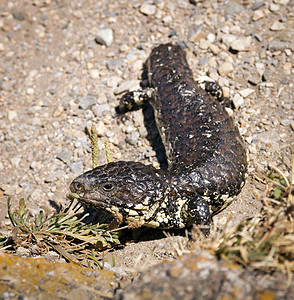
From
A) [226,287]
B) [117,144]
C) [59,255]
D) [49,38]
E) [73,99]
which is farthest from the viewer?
[49,38]

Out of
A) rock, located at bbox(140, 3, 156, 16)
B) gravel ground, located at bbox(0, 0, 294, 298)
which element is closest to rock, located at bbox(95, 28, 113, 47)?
gravel ground, located at bbox(0, 0, 294, 298)

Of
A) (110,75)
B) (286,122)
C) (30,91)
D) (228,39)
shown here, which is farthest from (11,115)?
(286,122)

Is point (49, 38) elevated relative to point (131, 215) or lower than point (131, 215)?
elevated

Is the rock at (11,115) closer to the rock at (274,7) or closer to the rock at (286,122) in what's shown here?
the rock at (286,122)

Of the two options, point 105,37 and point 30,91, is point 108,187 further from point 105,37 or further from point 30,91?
point 105,37

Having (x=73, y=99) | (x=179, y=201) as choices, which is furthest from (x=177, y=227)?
(x=73, y=99)

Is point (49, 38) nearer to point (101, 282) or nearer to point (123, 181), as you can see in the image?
point (123, 181)
